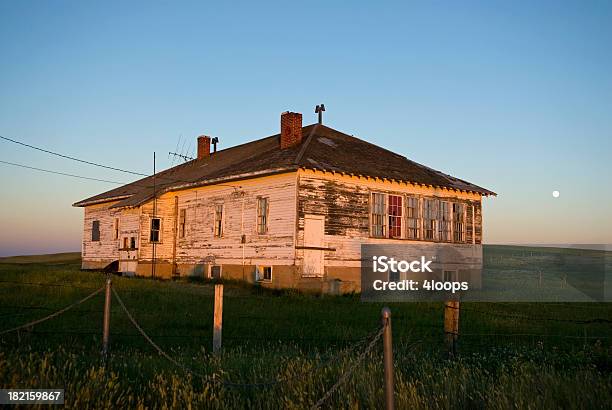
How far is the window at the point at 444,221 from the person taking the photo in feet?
96.3

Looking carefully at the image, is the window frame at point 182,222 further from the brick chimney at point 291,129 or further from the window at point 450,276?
the window at point 450,276

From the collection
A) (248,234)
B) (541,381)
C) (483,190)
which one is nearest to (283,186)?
(248,234)

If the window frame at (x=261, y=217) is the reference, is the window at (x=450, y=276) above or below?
below

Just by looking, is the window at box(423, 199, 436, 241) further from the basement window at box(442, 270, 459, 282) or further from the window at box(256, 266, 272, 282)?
the window at box(256, 266, 272, 282)

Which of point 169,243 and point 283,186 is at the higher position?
point 283,186

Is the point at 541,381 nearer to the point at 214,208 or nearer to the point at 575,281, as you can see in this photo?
the point at 214,208

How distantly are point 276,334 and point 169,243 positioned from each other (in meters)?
19.6

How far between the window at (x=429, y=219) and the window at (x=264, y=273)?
8.14 meters

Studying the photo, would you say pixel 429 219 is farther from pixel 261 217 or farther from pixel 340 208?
pixel 261 217

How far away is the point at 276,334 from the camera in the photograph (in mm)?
13227

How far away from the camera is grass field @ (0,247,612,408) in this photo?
6.38m

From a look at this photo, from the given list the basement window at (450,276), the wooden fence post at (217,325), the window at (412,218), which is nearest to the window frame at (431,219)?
the window at (412,218)

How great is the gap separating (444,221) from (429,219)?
119 cm

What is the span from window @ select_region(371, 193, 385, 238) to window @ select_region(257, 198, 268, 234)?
470 centimetres
